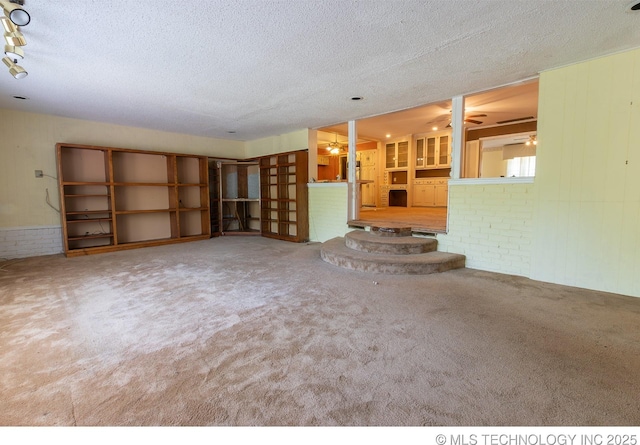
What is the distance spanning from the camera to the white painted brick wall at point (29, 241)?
5.38 meters

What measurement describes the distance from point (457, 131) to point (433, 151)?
15.3ft

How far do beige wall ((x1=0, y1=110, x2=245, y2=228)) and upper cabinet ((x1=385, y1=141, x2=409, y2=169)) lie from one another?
7524mm

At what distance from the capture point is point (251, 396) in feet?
5.54

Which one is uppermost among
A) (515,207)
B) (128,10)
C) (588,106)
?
(128,10)

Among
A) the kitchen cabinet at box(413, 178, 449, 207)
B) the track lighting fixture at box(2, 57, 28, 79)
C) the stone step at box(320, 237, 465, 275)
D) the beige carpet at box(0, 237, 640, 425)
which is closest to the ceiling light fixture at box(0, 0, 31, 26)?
the track lighting fixture at box(2, 57, 28, 79)

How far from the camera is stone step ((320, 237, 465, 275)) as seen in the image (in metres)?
4.18

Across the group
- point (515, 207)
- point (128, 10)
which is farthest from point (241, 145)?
point (515, 207)

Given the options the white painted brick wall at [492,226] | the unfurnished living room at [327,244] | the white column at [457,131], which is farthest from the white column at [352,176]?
the white column at [457,131]

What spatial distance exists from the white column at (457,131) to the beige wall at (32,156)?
22.1ft

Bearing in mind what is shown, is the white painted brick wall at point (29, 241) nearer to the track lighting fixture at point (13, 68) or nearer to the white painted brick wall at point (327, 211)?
the track lighting fixture at point (13, 68)

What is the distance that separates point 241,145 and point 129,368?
24.5ft

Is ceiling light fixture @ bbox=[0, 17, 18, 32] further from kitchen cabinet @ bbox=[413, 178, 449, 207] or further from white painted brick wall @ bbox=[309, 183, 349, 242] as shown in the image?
kitchen cabinet @ bbox=[413, 178, 449, 207]

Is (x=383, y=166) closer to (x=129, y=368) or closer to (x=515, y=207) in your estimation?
(x=515, y=207)

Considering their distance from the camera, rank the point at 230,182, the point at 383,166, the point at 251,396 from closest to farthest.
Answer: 1. the point at 251,396
2. the point at 230,182
3. the point at 383,166
